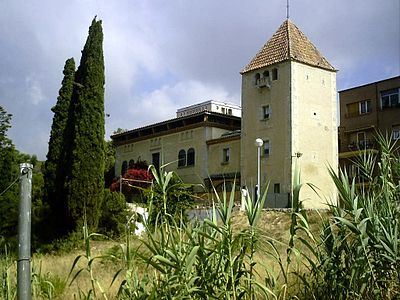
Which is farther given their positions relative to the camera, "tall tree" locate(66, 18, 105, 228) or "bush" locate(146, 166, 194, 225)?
"tall tree" locate(66, 18, 105, 228)

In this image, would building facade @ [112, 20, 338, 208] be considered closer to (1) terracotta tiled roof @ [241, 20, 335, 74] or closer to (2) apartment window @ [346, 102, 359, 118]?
(1) terracotta tiled roof @ [241, 20, 335, 74]

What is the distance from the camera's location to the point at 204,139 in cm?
4653

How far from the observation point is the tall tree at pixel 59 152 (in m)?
22.4

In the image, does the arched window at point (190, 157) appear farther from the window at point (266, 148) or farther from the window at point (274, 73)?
the window at point (274, 73)

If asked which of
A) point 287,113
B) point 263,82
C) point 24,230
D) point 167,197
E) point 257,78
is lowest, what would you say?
point 24,230

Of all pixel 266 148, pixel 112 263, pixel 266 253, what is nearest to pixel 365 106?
pixel 266 148

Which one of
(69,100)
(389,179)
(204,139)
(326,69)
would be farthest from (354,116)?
(389,179)

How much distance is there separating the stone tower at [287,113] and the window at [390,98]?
4.12m

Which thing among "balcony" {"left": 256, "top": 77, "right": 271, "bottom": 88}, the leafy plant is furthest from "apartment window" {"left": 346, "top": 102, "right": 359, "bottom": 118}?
the leafy plant

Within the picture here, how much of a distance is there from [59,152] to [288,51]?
2152 cm

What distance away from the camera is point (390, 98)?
43.3 meters

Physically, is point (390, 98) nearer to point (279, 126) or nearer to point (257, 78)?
point (279, 126)

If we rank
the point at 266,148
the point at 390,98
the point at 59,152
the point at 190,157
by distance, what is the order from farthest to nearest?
the point at 190,157
the point at 390,98
the point at 266,148
the point at 59,152

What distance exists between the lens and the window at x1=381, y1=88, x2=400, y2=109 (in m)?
42.7
